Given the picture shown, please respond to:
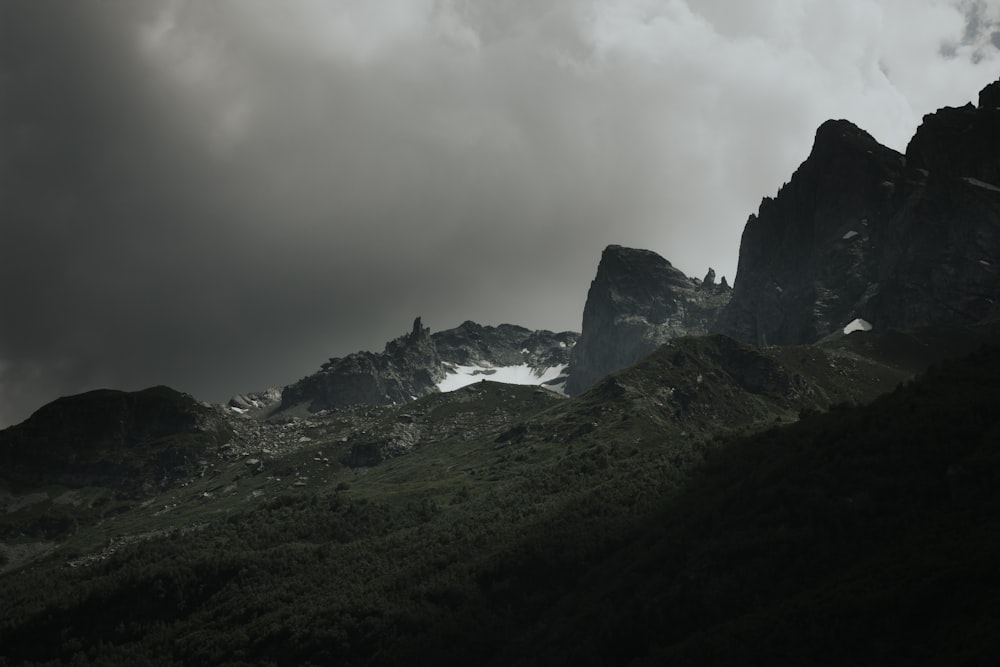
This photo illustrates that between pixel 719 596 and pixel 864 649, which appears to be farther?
pixel 719 596

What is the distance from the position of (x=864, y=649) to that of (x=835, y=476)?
76.4m

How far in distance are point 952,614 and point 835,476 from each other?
74.7 meters

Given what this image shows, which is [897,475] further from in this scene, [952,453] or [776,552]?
[776,552]

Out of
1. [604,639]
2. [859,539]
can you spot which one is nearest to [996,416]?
[859,539]

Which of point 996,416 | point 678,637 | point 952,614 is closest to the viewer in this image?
point 952,614

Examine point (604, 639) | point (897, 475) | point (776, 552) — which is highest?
point (897, 475)

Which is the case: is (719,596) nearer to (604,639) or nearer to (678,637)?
(678,637)

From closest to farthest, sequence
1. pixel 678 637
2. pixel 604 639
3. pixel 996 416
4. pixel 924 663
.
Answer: pixel 924 663
pixel 678 637
pixel 604 639
pixel 996 416

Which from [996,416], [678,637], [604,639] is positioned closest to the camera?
[678,637]

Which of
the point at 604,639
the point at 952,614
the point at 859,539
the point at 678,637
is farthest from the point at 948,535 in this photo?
the point at 604,639

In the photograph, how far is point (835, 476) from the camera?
19238cm

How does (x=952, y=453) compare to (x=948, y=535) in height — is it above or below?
above

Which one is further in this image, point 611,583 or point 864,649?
point 611,583

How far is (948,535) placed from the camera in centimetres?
14488
